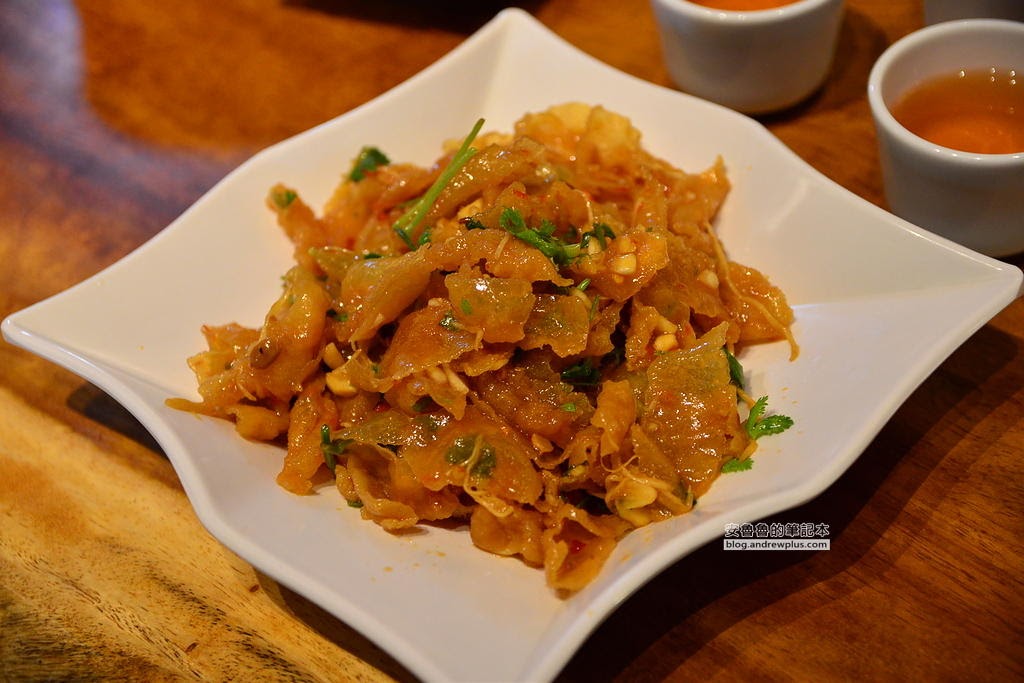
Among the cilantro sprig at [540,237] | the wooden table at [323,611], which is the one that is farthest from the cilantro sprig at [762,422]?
the cilantro sprig at [540,237]

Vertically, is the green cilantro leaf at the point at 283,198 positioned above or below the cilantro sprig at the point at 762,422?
above

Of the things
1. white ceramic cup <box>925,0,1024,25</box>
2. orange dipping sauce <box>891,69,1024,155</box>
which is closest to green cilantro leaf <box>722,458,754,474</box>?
orange dipping sauce <box>891,69,1024,155</box>

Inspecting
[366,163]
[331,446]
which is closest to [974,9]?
[366,163]

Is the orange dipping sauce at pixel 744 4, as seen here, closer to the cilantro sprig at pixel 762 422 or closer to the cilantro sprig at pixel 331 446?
the cilantro sprig at pixel 762 422

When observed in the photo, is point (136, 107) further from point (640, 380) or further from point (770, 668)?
point (770, 668)

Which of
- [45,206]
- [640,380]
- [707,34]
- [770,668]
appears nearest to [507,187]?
[640,380]

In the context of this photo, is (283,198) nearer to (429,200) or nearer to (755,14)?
(429,200)

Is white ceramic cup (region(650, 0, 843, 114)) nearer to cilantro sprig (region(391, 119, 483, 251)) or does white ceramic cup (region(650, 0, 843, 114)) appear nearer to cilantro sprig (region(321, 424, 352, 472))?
cilantro sprig (region(391, 119, 483, 251))

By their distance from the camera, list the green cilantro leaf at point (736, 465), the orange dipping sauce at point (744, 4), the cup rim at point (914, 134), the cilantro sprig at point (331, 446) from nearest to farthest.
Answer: the green cilantro leaf at point (736, 465), the cilantro sprig at point (331, 446), the cup rim at point (914, 134), the orange dipping sauce at point (744, 4)
